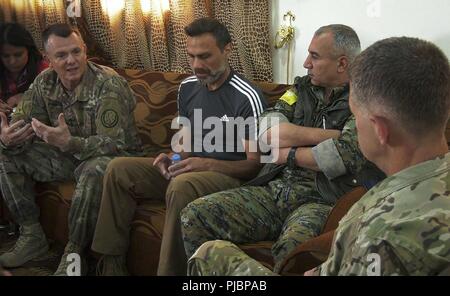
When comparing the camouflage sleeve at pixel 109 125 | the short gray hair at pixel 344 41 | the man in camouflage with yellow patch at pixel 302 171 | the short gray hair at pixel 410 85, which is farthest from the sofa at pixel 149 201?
the short gray hair at pixel 410 85

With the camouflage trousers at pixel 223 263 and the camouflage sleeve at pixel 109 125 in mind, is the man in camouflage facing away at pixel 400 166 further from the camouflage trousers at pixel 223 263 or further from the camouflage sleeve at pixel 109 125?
the camouflage sleeve at pixel 109 125

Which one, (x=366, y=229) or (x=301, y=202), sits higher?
(x=366, y=229)


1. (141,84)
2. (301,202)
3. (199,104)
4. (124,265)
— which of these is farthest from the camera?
(141,84)

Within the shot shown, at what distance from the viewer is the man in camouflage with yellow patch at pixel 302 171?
1.87 metres

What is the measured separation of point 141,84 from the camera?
290 centimetres

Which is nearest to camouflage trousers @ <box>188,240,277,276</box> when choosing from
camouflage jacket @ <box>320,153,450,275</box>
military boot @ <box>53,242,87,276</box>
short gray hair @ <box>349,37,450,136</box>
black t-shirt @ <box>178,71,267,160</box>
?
camouflage jacket @ <box>320,153,450,275</box>

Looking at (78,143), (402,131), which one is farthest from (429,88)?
(78,143)

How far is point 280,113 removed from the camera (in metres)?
2.13

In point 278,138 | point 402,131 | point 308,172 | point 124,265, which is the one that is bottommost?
point 124,265

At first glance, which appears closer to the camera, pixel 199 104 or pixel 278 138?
pixel 278 138

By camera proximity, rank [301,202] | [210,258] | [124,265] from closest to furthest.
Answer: [210,258] → [301,202] → [124,265]

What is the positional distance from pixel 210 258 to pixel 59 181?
158cm

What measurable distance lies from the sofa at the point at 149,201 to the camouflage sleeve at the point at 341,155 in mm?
342

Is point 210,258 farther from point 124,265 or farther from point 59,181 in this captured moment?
point 59,181
